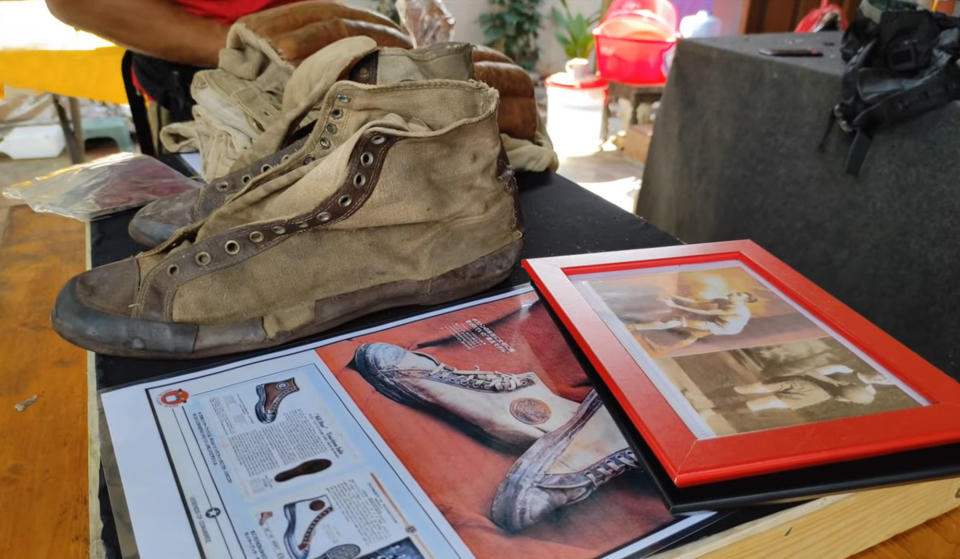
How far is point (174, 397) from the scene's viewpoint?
1.63ft

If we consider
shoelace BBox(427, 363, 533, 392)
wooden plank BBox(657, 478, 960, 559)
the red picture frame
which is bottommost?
wooden plank BBox(657, 478, 960, 559)

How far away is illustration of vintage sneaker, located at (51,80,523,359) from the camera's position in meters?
0.54

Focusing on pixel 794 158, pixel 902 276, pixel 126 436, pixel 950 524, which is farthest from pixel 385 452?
pixel 794 158

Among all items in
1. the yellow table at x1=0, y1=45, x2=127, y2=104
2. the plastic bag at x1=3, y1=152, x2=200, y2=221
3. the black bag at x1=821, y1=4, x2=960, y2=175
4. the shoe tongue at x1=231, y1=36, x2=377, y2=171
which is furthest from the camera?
the yellow table at x1=0, y1=45, x2=127, y2=104

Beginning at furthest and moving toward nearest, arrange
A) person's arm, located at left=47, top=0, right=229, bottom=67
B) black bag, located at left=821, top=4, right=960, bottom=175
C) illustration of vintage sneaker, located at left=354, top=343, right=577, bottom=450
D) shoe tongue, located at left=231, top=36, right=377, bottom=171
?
person's arm, located at left=47, top=0, right=229, bottom=67
black bag, located at left=821, top=4, right=960, bottom=175
shoe tongue, located at left=231, top=36, right=377, bottom=171
illustration of vintage sneaker, located at left=354, top=343, right=577, bottom=450

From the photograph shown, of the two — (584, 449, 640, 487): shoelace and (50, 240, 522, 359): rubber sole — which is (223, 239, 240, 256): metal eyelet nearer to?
(50, 240, 522, 359): rubber sole

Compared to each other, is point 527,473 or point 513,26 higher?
point 513,26

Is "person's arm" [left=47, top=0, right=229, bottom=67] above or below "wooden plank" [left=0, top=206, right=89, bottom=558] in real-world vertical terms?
above

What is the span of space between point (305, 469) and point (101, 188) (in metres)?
0.69

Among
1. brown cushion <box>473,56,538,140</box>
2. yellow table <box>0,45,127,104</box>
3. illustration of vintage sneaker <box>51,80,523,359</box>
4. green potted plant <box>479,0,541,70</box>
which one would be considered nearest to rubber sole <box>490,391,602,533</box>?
illustration of vintage sneaker <box>51,80,523,359</box>

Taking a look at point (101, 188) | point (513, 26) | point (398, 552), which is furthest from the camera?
point (513, 26)

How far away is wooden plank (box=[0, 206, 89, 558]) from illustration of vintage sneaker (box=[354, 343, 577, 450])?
29 centimetres

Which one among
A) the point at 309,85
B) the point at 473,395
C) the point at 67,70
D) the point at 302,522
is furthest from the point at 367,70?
the point at 67,70

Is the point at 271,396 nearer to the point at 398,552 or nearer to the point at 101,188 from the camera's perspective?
the point at 398,552
